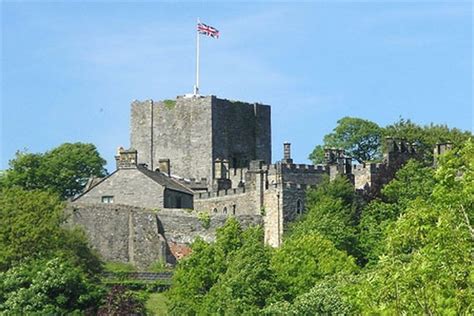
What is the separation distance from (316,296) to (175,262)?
22057 millimetres

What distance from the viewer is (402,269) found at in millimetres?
48281

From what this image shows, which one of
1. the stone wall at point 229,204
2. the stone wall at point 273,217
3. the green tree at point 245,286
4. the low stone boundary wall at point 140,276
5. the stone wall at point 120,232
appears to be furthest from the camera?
the stone wall at point 229,204

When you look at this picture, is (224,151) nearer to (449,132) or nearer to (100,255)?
(449,132)

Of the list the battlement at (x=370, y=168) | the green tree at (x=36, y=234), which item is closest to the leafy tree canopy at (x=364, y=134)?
the battlement at (x=370, y=168)

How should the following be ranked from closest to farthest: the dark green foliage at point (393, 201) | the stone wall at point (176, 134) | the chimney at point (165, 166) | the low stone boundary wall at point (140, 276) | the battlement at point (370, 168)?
the low stone boundary wall at point (140, 276) < the dark green foliage at point (393, 201) < the battlement at point (370, 168) < the chimney at point (165, 166) < the stone wall at point (176, 134)

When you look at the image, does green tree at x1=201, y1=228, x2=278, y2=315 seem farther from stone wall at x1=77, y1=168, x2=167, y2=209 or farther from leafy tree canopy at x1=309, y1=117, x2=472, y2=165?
leafy tree canopy at x1=309, y1=117, x2=472, y2=165

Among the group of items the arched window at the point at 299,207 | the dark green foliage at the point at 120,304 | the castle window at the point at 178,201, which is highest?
the castle window at the point at 178,201

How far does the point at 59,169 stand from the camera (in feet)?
376

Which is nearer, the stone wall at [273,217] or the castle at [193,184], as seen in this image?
the castle at [193,184]

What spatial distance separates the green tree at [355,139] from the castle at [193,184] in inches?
147

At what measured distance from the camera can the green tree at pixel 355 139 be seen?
118250 mm

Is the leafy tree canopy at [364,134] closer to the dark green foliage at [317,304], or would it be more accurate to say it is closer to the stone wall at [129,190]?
the stone wall at [129,190]

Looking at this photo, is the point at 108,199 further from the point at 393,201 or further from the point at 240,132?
the point at 240,132

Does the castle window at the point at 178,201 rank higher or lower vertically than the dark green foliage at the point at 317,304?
higher
